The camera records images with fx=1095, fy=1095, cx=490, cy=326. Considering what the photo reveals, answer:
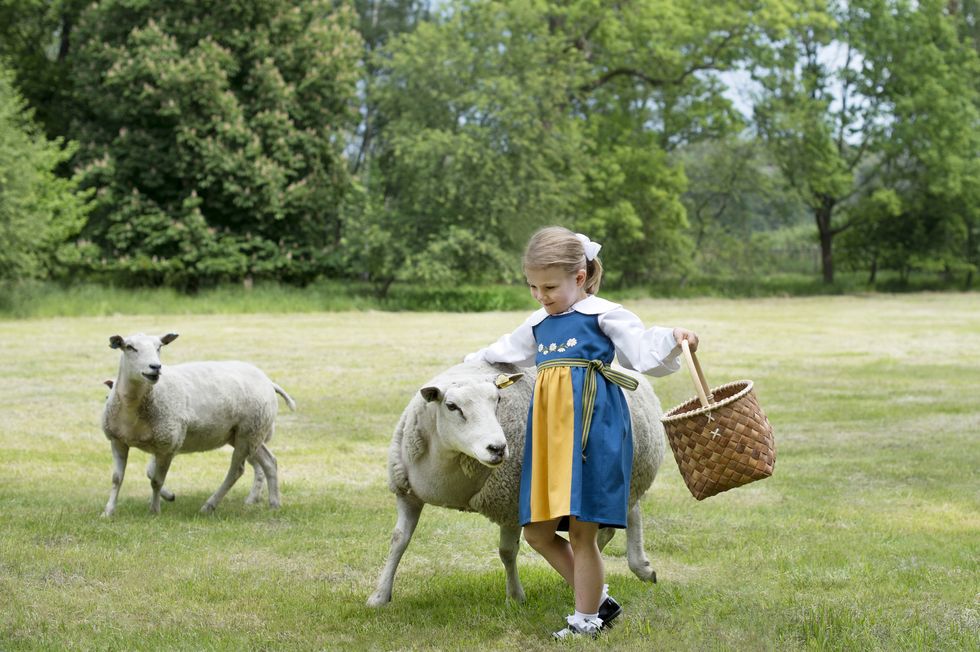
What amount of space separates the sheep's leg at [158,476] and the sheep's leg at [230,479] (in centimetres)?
35

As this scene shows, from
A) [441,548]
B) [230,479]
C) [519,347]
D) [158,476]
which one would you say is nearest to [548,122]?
[230,479]

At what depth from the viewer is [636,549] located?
6332 millimetres

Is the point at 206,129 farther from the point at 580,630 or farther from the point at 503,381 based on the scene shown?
the point at 580,630

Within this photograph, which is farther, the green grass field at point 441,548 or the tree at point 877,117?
the tree at point 877,117

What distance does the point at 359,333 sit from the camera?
26.9 meters

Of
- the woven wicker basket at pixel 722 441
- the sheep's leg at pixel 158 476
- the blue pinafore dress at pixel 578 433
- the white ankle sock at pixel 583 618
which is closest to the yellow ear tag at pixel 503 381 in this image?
the blue pinafore dress at pixel 578 433

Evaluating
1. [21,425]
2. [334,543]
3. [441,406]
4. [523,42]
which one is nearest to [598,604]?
[441,406]

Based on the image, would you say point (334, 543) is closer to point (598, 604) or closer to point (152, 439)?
point (152, 439)

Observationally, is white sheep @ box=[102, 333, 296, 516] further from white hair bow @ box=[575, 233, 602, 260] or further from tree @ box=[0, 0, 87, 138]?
tree @ box=[0, 0, 87, 138]

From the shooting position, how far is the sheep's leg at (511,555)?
5828 millimetres

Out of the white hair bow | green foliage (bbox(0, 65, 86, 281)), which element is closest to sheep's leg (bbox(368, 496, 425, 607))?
the white hair bow

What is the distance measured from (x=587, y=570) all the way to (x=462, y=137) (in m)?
35.0

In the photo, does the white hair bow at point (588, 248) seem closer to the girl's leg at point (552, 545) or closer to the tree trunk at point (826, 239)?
the girl's leg at point (552, 545)

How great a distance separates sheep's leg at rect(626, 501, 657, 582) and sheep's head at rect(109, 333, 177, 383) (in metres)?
3.62
